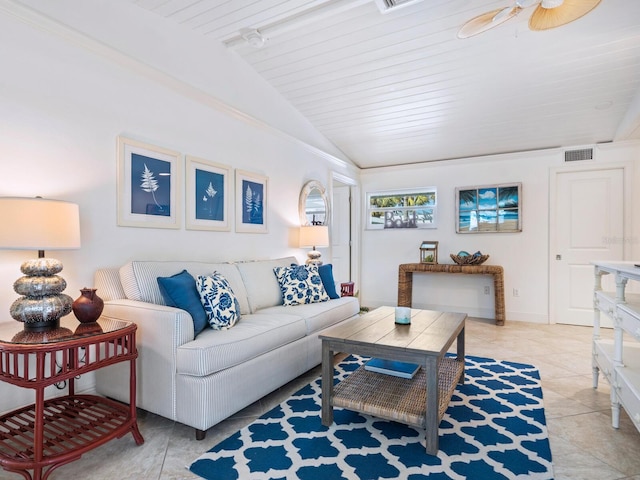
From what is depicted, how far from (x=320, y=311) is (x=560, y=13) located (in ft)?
8.10

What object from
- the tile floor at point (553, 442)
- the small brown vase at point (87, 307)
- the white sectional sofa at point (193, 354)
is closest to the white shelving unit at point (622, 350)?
the tile floor at point (553, 442)

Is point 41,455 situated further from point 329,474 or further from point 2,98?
point 2,98

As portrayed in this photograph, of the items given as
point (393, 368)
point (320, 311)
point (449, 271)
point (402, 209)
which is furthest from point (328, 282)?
point (402, 209)

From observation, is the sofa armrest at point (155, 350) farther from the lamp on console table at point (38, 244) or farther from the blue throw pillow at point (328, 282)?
the blue throw pillow at point (328, 282)

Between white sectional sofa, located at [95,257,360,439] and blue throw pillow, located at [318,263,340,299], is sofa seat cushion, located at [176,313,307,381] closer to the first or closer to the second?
white sectional sofa, located at [95,257,360,439]

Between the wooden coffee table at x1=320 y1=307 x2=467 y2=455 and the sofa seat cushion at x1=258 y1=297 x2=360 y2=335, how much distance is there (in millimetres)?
489

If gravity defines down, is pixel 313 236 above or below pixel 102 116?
below

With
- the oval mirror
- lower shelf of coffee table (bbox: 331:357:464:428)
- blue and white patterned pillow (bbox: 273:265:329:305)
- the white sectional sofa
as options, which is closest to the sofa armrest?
the white sectional sofa

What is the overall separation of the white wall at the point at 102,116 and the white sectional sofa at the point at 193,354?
0.29m

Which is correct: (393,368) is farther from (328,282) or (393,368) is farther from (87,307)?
(87,307)

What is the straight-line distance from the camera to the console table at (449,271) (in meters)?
4.44

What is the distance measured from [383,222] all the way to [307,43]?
3053mm

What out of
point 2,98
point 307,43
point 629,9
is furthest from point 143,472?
→ point 629,9

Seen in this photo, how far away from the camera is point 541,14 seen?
204cm
